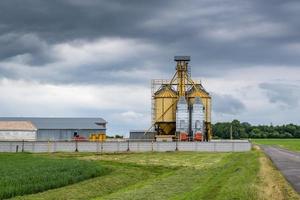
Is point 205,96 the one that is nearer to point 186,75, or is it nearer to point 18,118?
point 186,75

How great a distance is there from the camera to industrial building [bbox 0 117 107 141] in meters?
101

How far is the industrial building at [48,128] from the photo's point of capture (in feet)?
333

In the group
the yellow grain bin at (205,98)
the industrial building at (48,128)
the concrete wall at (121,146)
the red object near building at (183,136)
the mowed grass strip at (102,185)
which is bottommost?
the mowed grass strip at (102,185)

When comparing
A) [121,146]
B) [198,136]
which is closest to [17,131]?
[121,146]

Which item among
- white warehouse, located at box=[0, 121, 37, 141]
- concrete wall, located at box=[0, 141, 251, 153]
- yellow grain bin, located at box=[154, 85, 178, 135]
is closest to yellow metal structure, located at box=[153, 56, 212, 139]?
yellow grain bin, located at box=[154, 85, 178, 135]

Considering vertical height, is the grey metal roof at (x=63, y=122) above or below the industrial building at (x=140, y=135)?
above

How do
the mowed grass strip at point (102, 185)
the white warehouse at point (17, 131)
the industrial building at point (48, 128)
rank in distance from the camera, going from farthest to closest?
the industrial building at point (48, 128), the white warehouse at point (17, 131), the mowed grass strip at point (102, 185)

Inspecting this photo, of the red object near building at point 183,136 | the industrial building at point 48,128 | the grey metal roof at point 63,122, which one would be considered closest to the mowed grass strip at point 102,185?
the red object near building at point 183,136

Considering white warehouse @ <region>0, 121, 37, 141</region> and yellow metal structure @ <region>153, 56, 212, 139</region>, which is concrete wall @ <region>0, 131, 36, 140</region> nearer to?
white warehouse @ <region>0, 121, 37, 141</region>

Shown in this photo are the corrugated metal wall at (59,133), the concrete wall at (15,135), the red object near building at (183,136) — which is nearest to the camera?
the red object near building at (183,136)

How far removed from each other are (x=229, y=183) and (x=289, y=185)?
3032 millimetres

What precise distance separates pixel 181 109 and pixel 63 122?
32.4 metres

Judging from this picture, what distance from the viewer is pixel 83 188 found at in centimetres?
2992

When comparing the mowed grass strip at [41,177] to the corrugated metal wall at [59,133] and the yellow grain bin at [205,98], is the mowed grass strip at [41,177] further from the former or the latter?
the corrugated metal wall at [59,133]
